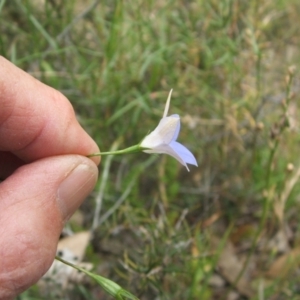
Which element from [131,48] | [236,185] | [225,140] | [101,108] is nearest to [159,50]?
[131,48]

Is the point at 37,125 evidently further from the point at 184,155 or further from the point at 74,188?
the point at 184,155

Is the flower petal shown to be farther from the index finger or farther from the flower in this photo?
the index finger

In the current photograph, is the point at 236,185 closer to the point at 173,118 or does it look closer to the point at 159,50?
the point at 159,50

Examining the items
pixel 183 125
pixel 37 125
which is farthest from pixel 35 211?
pixel 183 125

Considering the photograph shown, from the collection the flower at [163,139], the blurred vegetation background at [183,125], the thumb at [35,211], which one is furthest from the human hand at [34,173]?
the blurred vegetation background at [183,125]

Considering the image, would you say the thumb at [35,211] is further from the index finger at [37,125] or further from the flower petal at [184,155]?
the flower petal at [184,155]

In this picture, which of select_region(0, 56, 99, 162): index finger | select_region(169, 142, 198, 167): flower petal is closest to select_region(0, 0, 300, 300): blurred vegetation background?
select_region(0, 56, 99, 162): index finger
